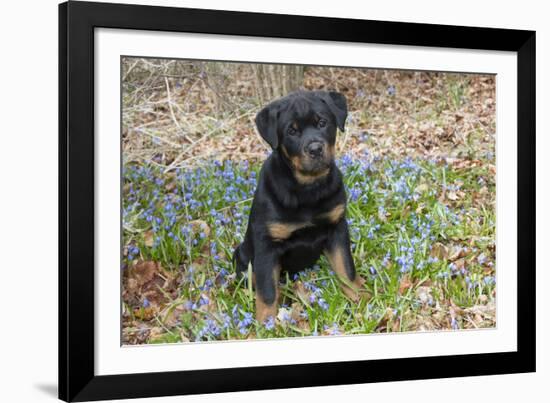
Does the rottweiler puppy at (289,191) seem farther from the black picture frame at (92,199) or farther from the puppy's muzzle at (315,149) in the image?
the black picture frame at (92,199)


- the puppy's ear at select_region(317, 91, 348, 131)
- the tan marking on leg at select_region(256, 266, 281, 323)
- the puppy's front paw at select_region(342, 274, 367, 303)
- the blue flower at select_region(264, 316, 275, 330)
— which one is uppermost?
the puppy's ear at select_region(317, 91, 348, 131)

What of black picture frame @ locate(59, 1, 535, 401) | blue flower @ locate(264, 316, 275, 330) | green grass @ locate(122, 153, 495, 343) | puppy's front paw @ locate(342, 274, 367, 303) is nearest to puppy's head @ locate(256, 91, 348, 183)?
green grass @ locate(122, 153, 495, 343)

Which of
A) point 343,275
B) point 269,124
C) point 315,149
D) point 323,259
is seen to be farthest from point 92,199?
point 343,275

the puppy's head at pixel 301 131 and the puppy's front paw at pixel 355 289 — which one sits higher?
the puppy's head at pixel 301 131

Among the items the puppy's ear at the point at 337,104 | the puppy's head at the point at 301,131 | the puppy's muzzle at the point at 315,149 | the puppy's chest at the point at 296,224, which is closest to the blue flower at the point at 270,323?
the puppy's chest at the point at 296,224

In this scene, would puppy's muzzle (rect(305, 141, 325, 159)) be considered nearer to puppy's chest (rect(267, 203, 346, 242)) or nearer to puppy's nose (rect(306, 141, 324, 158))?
puppy's nose (rect(306, 141, 324, 158))

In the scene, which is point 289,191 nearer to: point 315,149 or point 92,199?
point 315,149

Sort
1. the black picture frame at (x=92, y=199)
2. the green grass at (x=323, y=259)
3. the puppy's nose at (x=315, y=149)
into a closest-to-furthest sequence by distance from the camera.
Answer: the black picture frame at (x=92, y=199), the green grass at (x=323, y=259), the puppy's nose at (x=315, y=149)
